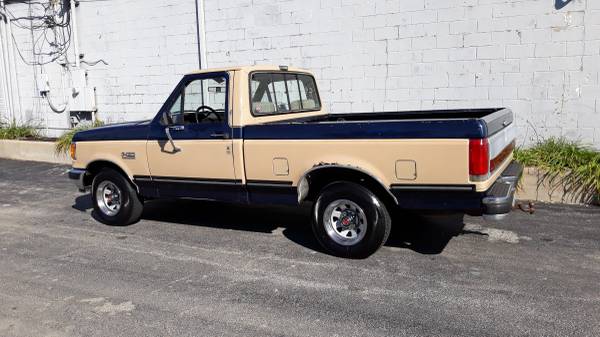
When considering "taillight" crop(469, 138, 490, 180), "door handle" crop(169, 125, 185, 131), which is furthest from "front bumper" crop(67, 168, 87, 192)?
"taillight" crop(469, 138, 490, 180)

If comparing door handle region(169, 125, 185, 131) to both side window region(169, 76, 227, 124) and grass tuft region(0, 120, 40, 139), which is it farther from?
grass tuft region(0, 120, 40, 139)

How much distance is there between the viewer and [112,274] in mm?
5262

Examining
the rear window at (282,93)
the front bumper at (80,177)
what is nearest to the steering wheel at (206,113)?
the rear window at (282,93)

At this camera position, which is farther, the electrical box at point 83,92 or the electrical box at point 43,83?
the electrical box at point 43,83

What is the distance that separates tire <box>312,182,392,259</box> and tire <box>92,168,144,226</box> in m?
2.59

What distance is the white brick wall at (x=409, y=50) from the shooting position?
26.6 feet

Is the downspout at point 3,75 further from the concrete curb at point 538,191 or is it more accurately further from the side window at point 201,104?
the concrete curb at point 538,191

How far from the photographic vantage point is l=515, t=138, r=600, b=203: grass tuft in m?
7.39

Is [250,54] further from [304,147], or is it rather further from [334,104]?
[304,147]

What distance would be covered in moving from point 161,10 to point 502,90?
23.4 feet

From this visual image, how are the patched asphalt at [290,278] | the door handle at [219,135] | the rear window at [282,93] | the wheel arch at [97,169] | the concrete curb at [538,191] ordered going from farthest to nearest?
the concrete curb at [538,191], the wheel arch at [97,169], the rear window at [282,93], the door handle at [219,135], the patched asphalt at [290,278]

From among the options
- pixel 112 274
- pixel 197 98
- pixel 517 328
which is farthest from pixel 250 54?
pixel 517 328

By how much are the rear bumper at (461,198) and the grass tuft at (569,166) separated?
281 cm

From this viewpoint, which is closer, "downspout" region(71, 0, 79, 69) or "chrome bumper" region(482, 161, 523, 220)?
"chrome bumper" region(482, 161, 523, 220)
